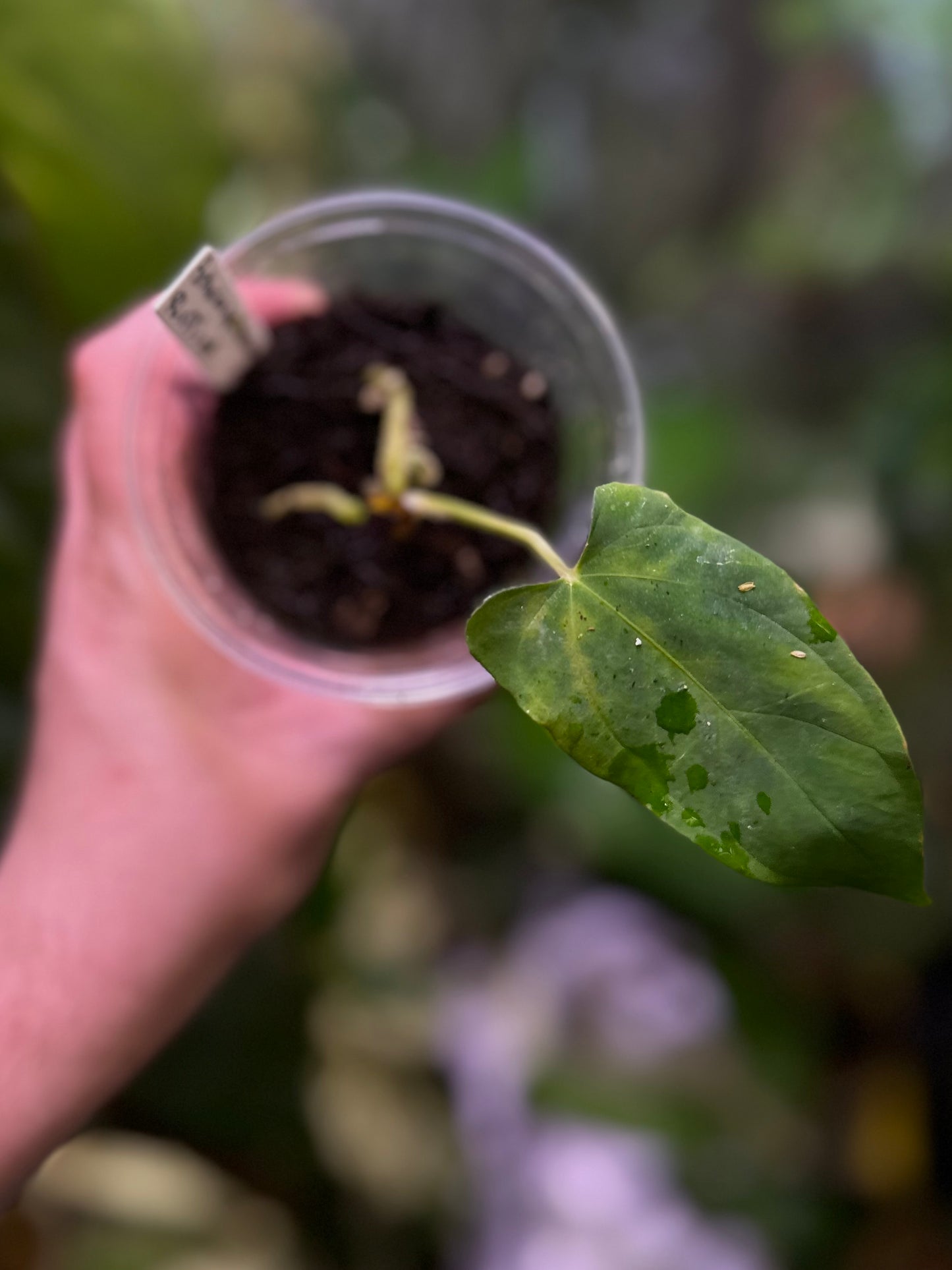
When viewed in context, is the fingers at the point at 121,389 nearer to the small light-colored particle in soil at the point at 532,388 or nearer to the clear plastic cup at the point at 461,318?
the clear plastic cup at the point at 461,318

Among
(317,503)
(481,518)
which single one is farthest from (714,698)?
(317,503)

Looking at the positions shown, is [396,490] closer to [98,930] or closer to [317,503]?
[317,503]

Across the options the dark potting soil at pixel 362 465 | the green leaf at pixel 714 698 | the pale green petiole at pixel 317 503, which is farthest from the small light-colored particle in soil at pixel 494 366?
the green leaf at pixel 714 698

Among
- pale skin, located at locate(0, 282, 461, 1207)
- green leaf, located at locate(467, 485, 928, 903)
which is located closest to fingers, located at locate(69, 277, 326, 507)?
pale skin, located at locate(0, 282, 461, 1207)

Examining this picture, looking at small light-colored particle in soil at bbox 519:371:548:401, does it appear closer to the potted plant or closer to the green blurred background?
the potted plant

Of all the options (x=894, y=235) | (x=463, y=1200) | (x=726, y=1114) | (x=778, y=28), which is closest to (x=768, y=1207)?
(x=726, y=1114)

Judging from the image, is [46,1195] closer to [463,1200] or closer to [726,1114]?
[463,1200]
